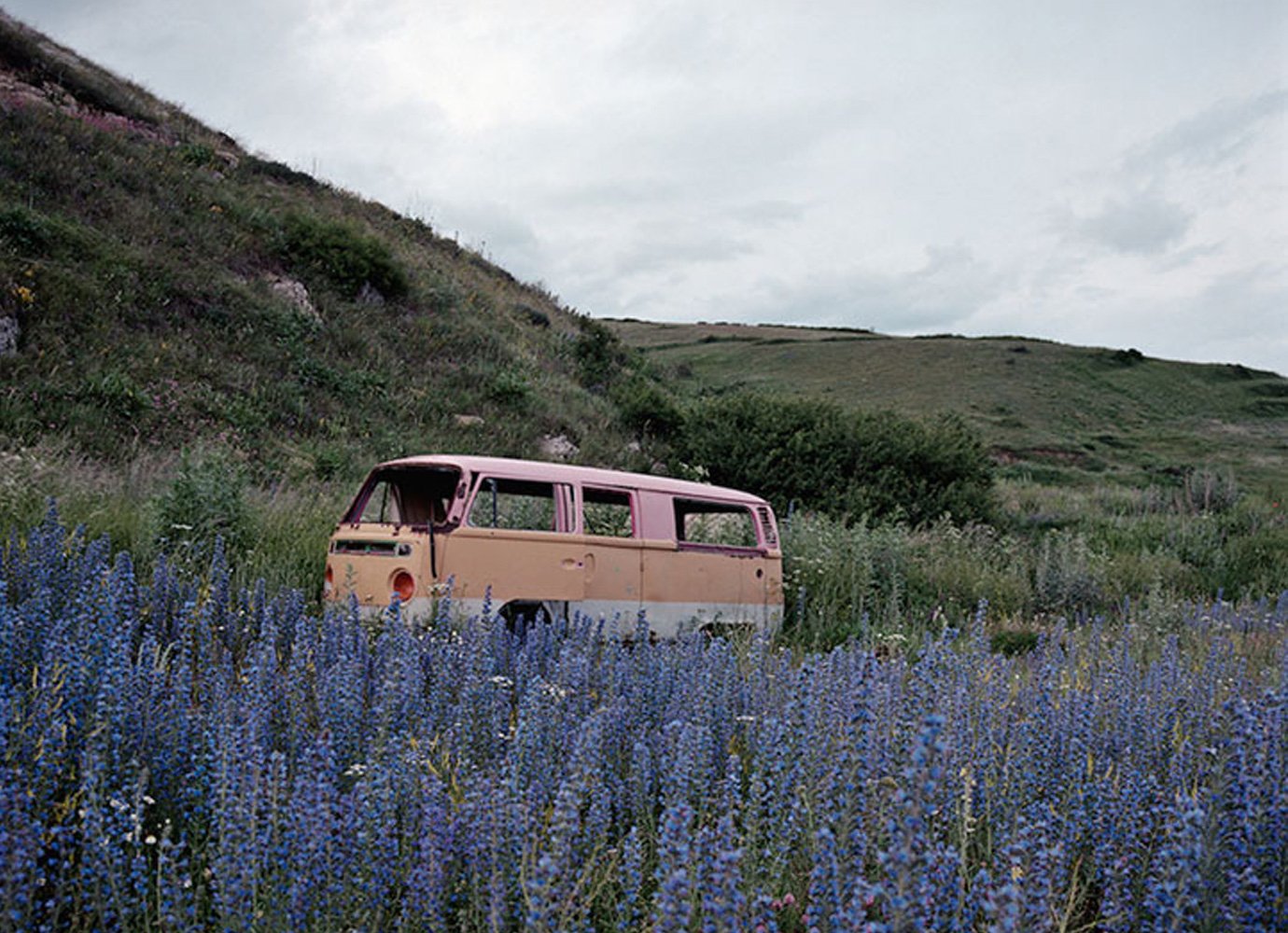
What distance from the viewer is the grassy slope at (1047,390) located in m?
41.7

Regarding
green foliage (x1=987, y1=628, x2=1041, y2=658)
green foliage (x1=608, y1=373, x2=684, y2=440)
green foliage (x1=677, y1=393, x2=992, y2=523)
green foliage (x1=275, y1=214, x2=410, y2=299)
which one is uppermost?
green foliage (x1=275, y1=214, x2=410, y2=299)

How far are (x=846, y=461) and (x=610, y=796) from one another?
1769 cm

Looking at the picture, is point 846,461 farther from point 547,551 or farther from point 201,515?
point 201,515

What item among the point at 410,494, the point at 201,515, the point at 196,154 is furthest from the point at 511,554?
the point at 196,154

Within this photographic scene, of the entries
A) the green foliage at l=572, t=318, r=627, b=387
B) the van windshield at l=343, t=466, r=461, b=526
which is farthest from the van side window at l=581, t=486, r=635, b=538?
the green foliage at l=572, t=318, r=627, b=387

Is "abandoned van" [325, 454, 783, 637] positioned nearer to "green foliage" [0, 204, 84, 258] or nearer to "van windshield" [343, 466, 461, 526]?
"van windshield" [343, 466, 461, 526]

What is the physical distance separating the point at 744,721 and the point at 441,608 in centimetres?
219

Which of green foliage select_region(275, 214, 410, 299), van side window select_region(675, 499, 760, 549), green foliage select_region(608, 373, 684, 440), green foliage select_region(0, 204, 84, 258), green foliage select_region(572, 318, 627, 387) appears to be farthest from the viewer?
green foliage select_region(572, 318, 627, 387)

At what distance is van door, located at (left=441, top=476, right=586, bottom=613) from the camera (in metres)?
7.64

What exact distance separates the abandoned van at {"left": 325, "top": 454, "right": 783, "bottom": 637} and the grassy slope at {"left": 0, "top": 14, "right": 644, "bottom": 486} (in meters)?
6.04

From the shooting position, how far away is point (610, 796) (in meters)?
3.13

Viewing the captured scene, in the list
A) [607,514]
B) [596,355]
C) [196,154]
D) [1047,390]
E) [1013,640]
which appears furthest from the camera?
[1047,390]

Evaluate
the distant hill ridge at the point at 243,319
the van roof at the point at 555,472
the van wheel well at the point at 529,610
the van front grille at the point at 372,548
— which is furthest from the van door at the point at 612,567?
the distant hill ridge at the point at 243,319

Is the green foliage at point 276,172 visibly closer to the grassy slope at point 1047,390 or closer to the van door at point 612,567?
the grassy slope at point 1047,390
